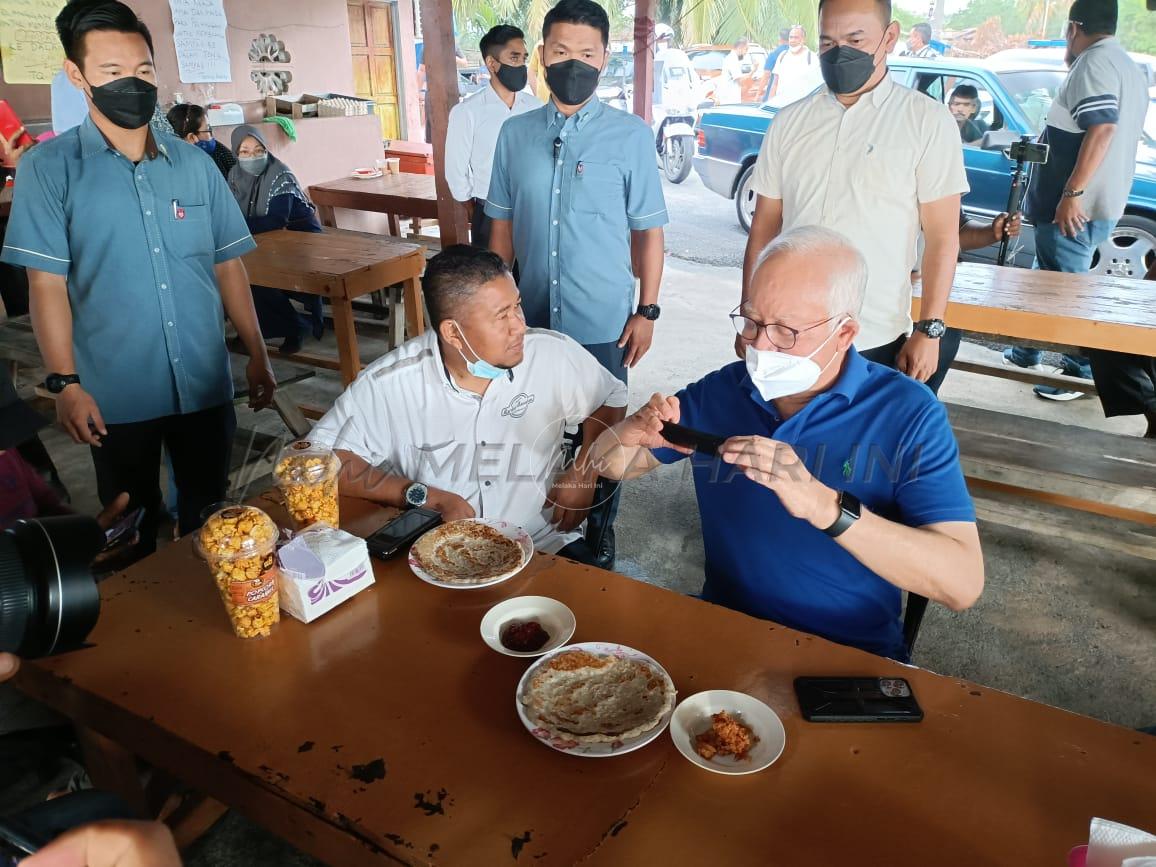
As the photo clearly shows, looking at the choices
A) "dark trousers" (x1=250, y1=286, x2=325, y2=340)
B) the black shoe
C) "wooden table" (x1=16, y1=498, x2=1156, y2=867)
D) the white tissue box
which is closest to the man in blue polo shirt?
"wooden table" (x1=16, y1=498, x2=1156, y2=867)

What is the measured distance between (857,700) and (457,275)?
48.0 inches

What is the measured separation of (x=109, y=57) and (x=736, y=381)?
1707mm

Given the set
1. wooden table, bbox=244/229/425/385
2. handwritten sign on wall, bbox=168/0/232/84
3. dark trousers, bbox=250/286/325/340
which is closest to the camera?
wooden table, bbox=244/229/425/385

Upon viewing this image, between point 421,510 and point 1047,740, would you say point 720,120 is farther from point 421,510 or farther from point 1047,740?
point 1047,740

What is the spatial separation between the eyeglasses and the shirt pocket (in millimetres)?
1276

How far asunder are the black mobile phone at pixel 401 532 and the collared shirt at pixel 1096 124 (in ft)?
13.1

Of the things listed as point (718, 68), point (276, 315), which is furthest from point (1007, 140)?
point (718, 68)

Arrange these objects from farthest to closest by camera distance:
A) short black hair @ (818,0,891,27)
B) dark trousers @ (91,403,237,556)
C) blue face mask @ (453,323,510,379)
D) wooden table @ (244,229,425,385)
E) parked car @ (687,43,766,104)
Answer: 1. parked car @ (687,43,766,104)
2. wooden table @ (244,229,425,385)
3. dark trousers @ (91,403,237,556)
4. short black hair @ (818,0,891,27)
5. blue face mask @ (453,323,510,379)

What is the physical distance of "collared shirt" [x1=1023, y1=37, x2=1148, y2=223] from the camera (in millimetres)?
3812

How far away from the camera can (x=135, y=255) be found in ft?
6.91

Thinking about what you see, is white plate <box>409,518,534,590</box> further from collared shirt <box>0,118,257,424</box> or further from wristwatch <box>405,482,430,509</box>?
collared shirt <box>0,118,257,424</box>

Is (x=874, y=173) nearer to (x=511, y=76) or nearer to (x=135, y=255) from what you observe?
(x=135, y=255)

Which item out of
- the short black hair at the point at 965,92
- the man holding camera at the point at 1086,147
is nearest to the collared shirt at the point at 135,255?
the man holding camera at the point at 1086,147

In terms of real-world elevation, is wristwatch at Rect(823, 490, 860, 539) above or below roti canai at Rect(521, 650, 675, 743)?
above
